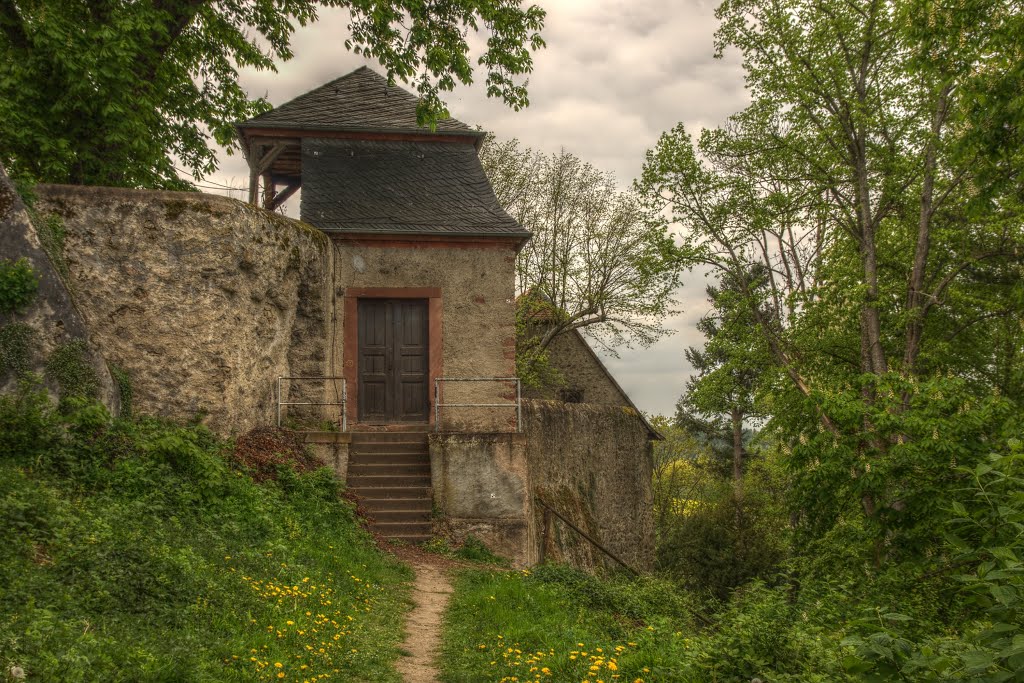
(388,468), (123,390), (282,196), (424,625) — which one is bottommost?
(424,625)

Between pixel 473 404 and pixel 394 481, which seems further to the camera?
pixel 473 404

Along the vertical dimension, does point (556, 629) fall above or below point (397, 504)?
below

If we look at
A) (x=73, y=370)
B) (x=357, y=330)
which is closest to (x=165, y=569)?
(x=73, y=370)

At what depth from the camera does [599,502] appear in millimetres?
20453

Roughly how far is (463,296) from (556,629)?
8814 mm

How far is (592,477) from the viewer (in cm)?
2017

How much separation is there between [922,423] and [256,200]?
480 inches

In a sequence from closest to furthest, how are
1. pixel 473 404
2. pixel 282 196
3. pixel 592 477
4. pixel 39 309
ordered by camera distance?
pixel 39 309 → pixel 473 404 → pixel 282 196 → pixel 592 477

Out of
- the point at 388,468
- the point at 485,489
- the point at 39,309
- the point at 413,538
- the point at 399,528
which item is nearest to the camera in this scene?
the point at 39,309

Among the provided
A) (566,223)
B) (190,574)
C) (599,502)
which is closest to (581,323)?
(566,223)

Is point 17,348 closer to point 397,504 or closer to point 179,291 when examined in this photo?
point 179,291

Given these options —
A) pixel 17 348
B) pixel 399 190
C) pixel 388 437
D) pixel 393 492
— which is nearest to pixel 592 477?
pixel 388 437

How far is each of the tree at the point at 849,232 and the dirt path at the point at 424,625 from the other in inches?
213

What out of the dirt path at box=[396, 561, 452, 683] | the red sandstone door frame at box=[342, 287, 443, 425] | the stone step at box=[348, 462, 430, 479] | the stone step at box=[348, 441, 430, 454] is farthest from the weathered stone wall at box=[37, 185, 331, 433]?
the dirt path at box=[396, 561, 452, 683]
